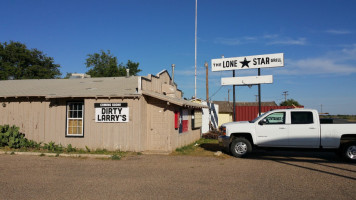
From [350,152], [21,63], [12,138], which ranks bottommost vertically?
[350,152]

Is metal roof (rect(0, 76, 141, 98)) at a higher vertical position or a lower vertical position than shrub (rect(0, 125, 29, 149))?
higher

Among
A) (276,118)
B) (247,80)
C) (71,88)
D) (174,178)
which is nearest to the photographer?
(174,178)

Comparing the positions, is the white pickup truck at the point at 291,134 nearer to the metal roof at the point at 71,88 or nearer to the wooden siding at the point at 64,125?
the wooden siding at the point at 64,125

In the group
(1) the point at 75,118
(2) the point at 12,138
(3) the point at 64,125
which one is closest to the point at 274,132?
(1) the point at 75,118

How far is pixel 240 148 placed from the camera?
38.3ft

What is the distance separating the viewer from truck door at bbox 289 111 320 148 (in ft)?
35.8

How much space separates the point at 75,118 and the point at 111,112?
199cm

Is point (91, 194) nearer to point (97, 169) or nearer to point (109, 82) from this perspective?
point (97, 169)

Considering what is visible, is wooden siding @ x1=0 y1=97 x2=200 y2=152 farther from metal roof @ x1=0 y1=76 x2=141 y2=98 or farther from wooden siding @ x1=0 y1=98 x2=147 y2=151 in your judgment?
metal roof @ x1=0 y1=76 x2=141 y2=98

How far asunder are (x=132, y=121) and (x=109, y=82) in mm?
4084

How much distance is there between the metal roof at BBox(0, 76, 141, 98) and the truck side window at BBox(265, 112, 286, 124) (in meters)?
5.77

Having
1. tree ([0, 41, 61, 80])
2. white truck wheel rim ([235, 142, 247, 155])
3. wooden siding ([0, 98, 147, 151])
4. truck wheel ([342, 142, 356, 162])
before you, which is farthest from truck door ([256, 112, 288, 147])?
tree ([0, 41, 61, 80])

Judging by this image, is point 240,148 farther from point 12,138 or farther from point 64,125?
point 12,138

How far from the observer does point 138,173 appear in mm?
8578
